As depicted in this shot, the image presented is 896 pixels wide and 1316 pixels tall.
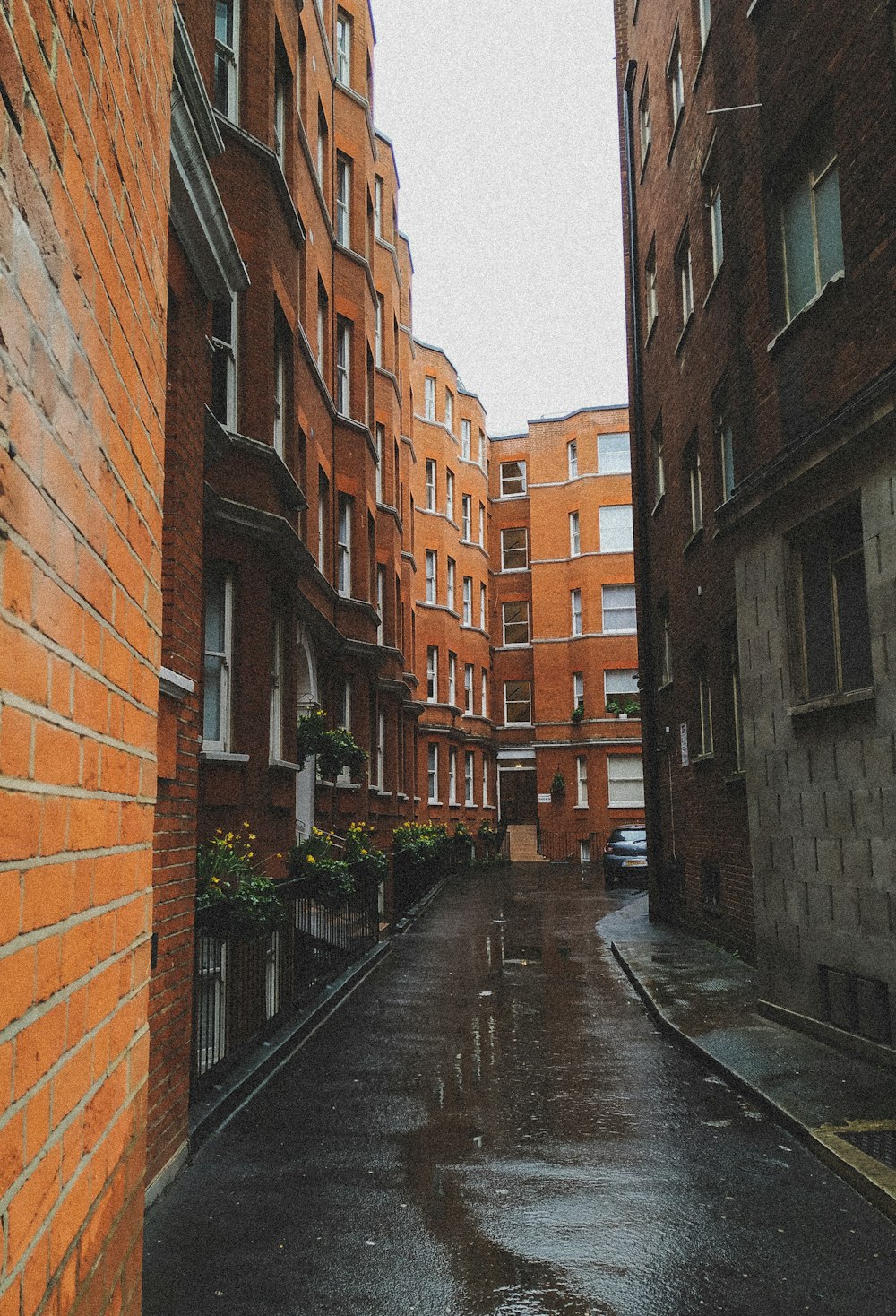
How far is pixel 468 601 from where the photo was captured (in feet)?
151

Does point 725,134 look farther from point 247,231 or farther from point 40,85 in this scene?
point 40,85

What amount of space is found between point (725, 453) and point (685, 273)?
402cm

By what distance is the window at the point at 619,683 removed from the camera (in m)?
44.3

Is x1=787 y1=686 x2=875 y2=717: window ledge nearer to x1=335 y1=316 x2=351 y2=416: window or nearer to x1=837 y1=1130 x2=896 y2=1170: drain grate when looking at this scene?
x1=837 y1=1130 x2=896 y2=1170: drain grate

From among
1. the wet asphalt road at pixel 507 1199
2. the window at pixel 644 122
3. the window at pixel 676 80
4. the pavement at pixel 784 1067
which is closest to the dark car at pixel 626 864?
the pavement at pixel 784 1067

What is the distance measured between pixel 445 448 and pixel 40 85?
42364 mm

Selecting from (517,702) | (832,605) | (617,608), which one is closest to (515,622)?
(517,702)

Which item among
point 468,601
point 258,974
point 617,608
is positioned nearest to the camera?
point 258,974

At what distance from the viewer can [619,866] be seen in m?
28.8

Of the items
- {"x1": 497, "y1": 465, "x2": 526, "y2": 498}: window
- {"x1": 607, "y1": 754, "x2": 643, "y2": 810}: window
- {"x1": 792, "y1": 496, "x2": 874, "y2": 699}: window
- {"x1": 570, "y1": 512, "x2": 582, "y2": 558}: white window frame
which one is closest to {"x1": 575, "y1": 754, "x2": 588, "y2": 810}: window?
{"x1": 607, "y1": 754, "x2": 643, "y2": 810}: window

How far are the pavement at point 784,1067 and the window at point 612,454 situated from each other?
3457cm

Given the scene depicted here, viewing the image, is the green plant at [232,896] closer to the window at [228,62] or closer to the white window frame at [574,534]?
the window at [228,62]

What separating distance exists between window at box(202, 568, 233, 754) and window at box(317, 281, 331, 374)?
7.65 meters

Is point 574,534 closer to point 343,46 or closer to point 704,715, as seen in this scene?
point 343,46
